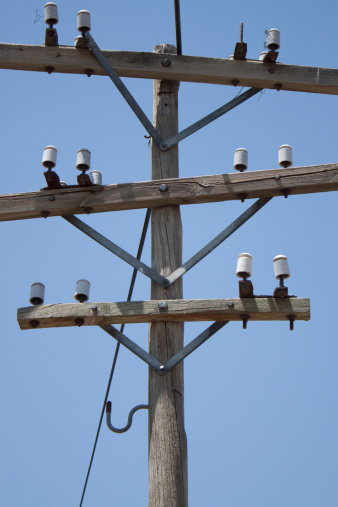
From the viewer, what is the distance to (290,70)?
7180 mm

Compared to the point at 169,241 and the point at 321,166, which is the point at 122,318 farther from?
the point at 321,166

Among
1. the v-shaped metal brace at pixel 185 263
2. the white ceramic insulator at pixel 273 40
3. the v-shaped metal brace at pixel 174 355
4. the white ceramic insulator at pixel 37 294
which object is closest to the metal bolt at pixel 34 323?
the white ceramic insulator at pixel 37 294

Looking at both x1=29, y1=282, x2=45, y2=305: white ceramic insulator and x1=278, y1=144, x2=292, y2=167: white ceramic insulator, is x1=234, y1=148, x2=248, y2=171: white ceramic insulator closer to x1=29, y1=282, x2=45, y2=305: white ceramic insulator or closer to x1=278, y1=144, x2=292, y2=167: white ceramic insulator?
x1=278, y1=144, x2=292, y2=167: white ceramic insulator

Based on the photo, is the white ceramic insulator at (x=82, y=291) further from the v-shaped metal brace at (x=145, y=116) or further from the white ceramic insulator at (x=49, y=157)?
the v-shaped metal brace at (x=145, y=116)

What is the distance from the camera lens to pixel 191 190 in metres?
6.40

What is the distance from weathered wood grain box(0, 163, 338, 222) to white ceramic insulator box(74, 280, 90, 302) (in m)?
0.57

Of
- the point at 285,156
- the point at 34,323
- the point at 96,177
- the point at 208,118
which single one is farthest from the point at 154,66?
the point at 34,323

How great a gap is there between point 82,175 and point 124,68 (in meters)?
1.02

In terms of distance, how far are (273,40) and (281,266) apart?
1898 mm

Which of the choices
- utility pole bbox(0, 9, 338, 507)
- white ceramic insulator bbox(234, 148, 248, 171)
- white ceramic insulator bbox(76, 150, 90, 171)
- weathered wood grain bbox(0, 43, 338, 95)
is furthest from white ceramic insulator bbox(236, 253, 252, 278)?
weathered wood grain bbox(0, 43, 338, 95)

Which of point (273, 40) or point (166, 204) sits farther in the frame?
point (273, 40)

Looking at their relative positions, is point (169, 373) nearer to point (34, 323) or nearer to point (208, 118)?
point (34, 323)

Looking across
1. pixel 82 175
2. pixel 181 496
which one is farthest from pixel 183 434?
pixel 82 175

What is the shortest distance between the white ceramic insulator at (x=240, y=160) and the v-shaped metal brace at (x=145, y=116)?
0.44 meters
